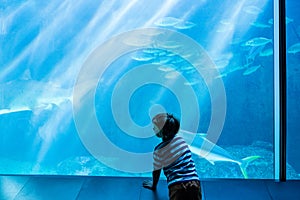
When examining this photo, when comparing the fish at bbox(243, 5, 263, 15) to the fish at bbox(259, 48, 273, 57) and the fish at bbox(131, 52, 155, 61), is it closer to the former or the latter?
the fish at bbox(259, 48, 273, 57)

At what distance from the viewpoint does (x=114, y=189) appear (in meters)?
2.34

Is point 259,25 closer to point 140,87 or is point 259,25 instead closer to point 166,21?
point 166,21

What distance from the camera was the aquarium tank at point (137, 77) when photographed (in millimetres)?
2863

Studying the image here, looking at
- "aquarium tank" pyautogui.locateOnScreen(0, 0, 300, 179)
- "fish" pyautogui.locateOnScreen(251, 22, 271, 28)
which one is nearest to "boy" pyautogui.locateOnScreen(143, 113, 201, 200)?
"aquarium tank" pyautogui.locateOnScreen(0, 0, 300, 179)

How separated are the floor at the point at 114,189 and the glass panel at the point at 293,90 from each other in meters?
0.26

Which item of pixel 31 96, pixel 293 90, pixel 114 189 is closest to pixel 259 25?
pixel 293 90

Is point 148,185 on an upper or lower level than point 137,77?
lower

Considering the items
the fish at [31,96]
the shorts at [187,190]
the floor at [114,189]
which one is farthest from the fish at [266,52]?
the fish at [31,96]

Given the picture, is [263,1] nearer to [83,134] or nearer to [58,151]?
[83,134]

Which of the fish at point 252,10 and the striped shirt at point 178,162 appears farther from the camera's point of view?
the fish at point 252,10

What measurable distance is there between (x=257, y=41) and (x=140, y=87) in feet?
3.69

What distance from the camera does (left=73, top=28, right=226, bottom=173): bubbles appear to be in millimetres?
2893

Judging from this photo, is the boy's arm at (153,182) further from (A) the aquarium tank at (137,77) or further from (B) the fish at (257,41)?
(B) the fish at (257,41)

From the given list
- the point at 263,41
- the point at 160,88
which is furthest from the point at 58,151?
the point at 263,41
